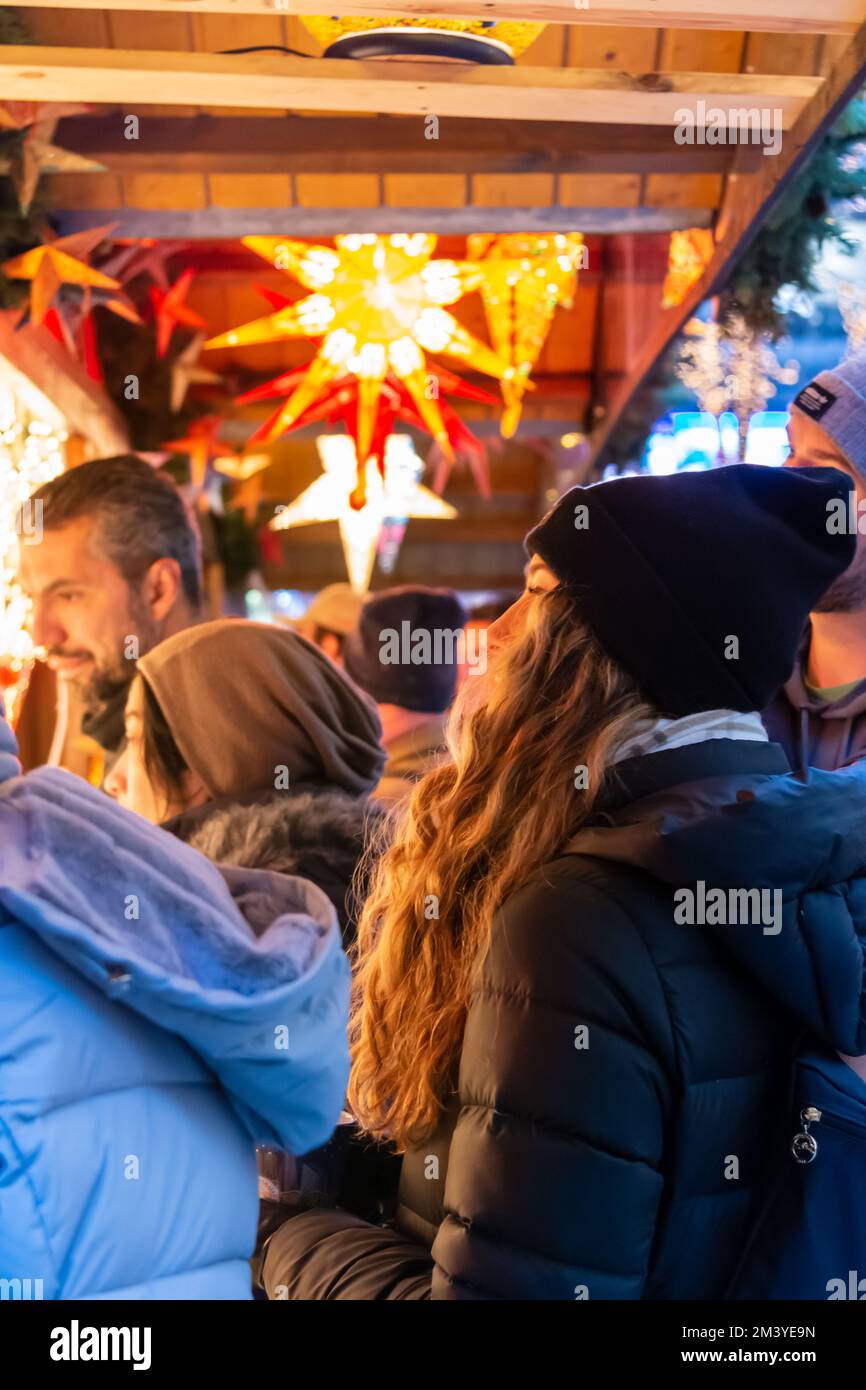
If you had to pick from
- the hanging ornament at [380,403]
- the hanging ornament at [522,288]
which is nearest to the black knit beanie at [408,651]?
the hanging ornament at [380,403]

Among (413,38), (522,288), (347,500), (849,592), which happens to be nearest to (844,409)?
(849,592)

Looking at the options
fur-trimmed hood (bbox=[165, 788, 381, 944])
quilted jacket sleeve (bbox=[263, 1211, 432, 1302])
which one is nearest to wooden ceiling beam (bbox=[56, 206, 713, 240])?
fur-trimmed hood (bbox=[165, 788, 381, 944])

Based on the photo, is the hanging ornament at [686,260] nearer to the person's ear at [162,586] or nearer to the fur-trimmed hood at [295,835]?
the person's ear at [162,586]

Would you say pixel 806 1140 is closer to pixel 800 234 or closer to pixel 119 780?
pixel 119 780

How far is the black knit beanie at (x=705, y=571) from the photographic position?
4.40ft

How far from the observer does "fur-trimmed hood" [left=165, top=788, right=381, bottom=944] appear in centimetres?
185

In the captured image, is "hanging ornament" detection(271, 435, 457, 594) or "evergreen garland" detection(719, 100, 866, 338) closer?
"evergreen garland" detection(719, 100, 866, 338)

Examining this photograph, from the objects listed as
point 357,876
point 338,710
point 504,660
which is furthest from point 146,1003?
point 338,710

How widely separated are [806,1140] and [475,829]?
0.44m

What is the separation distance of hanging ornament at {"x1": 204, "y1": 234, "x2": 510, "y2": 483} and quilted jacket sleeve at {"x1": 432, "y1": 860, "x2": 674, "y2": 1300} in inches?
85.7

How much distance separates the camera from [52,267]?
8.66 ft

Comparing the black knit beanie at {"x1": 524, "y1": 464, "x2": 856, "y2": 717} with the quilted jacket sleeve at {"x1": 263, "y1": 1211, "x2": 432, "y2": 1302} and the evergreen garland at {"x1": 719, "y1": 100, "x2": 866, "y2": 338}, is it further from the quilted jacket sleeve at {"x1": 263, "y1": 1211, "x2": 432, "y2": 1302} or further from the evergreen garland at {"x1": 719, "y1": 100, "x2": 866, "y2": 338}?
the evergreen garland at {"x1": 719, "y1": 100, "x2": 866, "y2": 338}

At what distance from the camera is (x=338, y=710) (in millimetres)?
2006

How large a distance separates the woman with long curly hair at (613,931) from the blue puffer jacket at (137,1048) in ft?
0.61
